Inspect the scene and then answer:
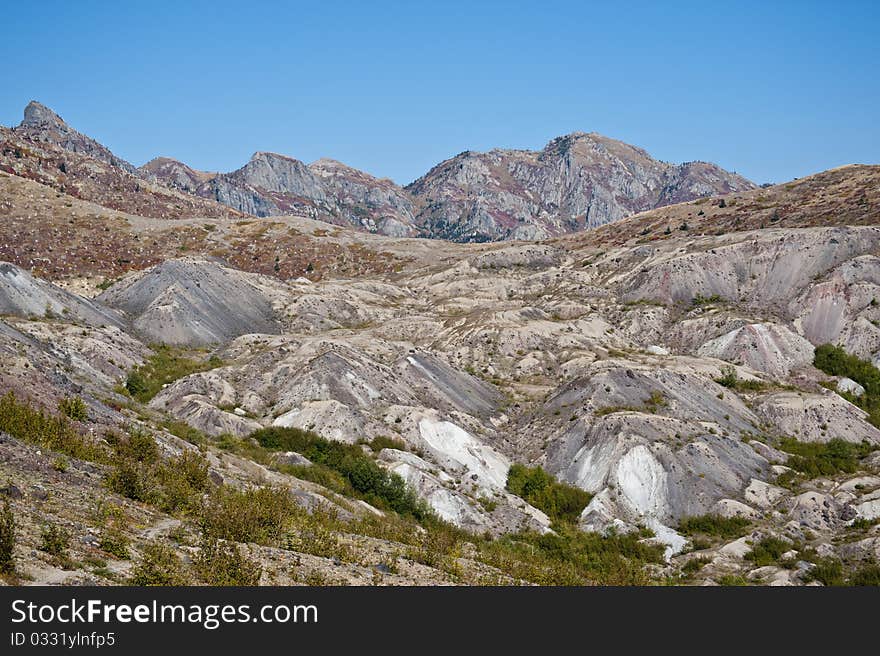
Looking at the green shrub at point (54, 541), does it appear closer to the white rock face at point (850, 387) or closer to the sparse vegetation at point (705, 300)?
the white rock face at point (850, 387)

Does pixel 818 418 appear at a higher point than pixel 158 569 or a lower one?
higher

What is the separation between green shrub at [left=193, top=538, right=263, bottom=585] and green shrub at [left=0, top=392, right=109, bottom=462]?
26.8 ft

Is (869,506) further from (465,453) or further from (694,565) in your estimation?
(465,453)

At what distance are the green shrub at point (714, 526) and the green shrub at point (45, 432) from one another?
33307 millimetres

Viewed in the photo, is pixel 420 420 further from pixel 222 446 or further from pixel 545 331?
pixel 545 331

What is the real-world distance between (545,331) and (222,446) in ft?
146

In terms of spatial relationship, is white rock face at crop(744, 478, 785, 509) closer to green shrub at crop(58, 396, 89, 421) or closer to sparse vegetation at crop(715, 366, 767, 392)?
sparse vegetation at crop(715, 366, 767, 392)

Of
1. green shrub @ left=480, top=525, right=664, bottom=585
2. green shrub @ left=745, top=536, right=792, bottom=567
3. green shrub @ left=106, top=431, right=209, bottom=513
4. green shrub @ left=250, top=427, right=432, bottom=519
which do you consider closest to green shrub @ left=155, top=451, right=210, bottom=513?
green shrub @ left=106, top=431, right=209, bottom=513

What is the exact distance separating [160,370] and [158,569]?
46.7 metres

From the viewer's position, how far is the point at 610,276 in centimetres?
9381

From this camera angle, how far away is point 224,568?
1373 centimetres

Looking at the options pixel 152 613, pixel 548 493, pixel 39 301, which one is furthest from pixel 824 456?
pixel 39 301

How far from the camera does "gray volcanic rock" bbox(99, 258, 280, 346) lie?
6788cm

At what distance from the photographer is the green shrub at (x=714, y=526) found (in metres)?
38.9
